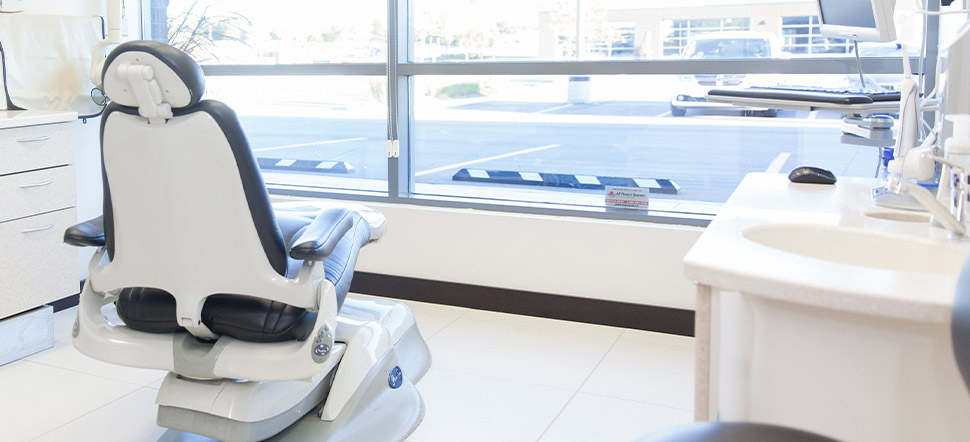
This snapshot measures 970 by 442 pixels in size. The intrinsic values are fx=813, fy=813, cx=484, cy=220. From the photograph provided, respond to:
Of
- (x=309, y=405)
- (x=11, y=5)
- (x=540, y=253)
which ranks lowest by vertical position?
(x=309, y=405)

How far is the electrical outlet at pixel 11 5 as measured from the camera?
3350mm

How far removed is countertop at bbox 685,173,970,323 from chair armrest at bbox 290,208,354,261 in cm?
86

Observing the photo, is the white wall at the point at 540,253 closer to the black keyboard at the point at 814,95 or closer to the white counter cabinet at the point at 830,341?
the black keyboard at the point at 814,95

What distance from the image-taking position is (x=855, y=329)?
1136 millimetres

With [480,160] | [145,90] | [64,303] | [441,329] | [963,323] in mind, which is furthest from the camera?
[480,160]

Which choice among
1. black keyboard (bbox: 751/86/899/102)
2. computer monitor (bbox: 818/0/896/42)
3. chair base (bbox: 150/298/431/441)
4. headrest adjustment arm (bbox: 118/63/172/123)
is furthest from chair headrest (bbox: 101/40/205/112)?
computer monitor (bbox: 818/0/896/42)

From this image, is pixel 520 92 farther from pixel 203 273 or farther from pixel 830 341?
pixel 830 341

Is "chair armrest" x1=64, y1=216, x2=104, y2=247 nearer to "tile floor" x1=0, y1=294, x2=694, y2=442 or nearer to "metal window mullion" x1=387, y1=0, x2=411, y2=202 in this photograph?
"tile floor" x1=0, y1=294, x2=694, y2=442

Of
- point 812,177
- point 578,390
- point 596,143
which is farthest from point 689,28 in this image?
point 578,390

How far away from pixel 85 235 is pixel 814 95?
5.85ft

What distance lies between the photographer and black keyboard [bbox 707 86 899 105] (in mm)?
1883

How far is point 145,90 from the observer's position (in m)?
1.77

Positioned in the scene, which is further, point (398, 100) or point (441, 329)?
point (398, 100)

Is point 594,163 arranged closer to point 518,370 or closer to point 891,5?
point 518,370
